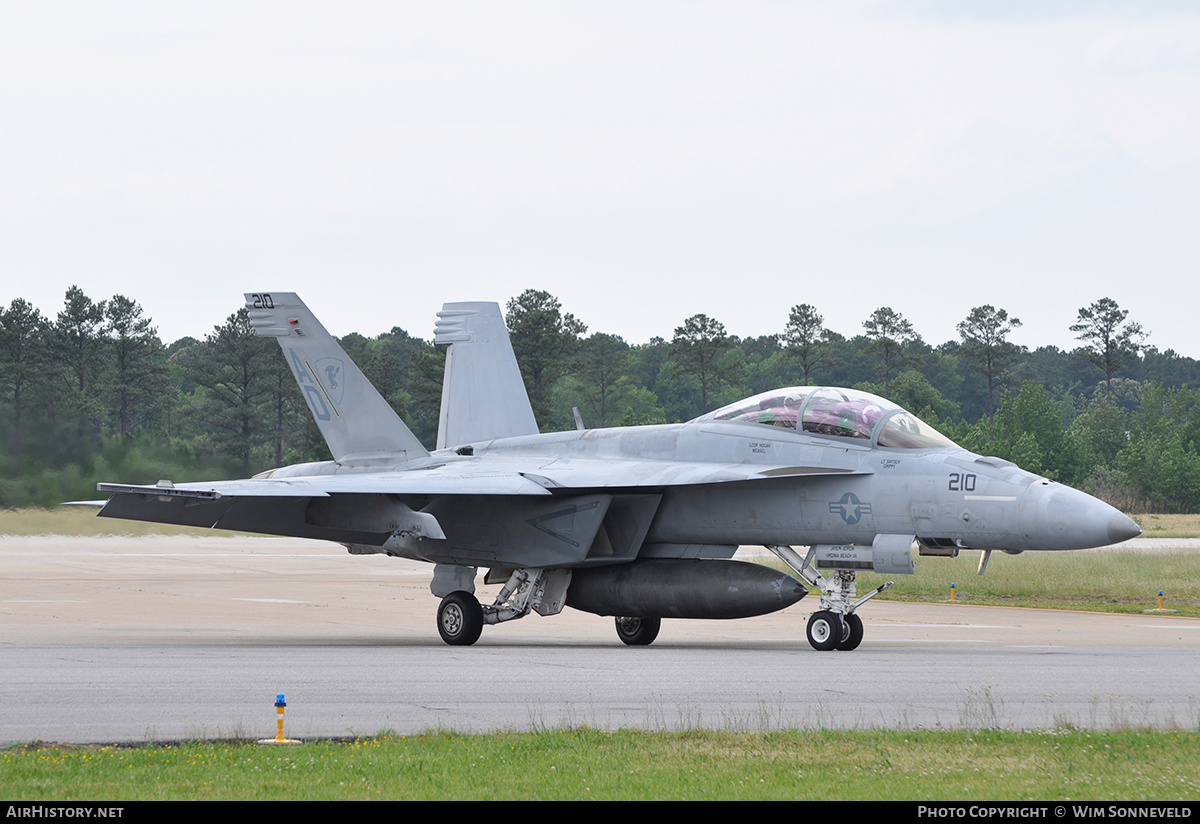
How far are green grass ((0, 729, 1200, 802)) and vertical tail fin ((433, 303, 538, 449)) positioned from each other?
14.8 m

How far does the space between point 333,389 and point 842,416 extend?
7.97m

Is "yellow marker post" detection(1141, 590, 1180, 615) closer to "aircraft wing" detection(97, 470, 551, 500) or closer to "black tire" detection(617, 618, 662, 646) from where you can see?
"black tire" detection(617, 618, 662, 646)

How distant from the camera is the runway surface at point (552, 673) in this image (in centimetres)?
1064

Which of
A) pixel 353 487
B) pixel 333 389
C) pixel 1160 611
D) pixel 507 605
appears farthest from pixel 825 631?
pixel 1160 611

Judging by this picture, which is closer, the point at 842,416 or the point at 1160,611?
the point at 842,416

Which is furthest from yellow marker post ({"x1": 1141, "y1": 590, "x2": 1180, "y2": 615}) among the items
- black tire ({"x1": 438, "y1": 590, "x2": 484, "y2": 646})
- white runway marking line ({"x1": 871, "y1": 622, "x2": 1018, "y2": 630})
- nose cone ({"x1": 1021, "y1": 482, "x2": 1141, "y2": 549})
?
black tire ({"x1": 438, "y1": 590, "x2": 484, "y2": 646})

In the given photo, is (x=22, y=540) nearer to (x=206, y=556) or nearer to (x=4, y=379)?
(x=4, y=379)

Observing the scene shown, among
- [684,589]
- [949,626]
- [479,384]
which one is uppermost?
[479,384]

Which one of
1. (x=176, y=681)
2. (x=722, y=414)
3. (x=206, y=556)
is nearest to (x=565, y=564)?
(x=722, y=414)

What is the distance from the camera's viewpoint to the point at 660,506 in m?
18.6

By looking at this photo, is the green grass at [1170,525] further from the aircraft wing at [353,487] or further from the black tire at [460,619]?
the aircraft wing at [353,487]

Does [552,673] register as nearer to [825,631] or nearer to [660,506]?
[825,631]

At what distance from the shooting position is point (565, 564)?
18.6 metres
